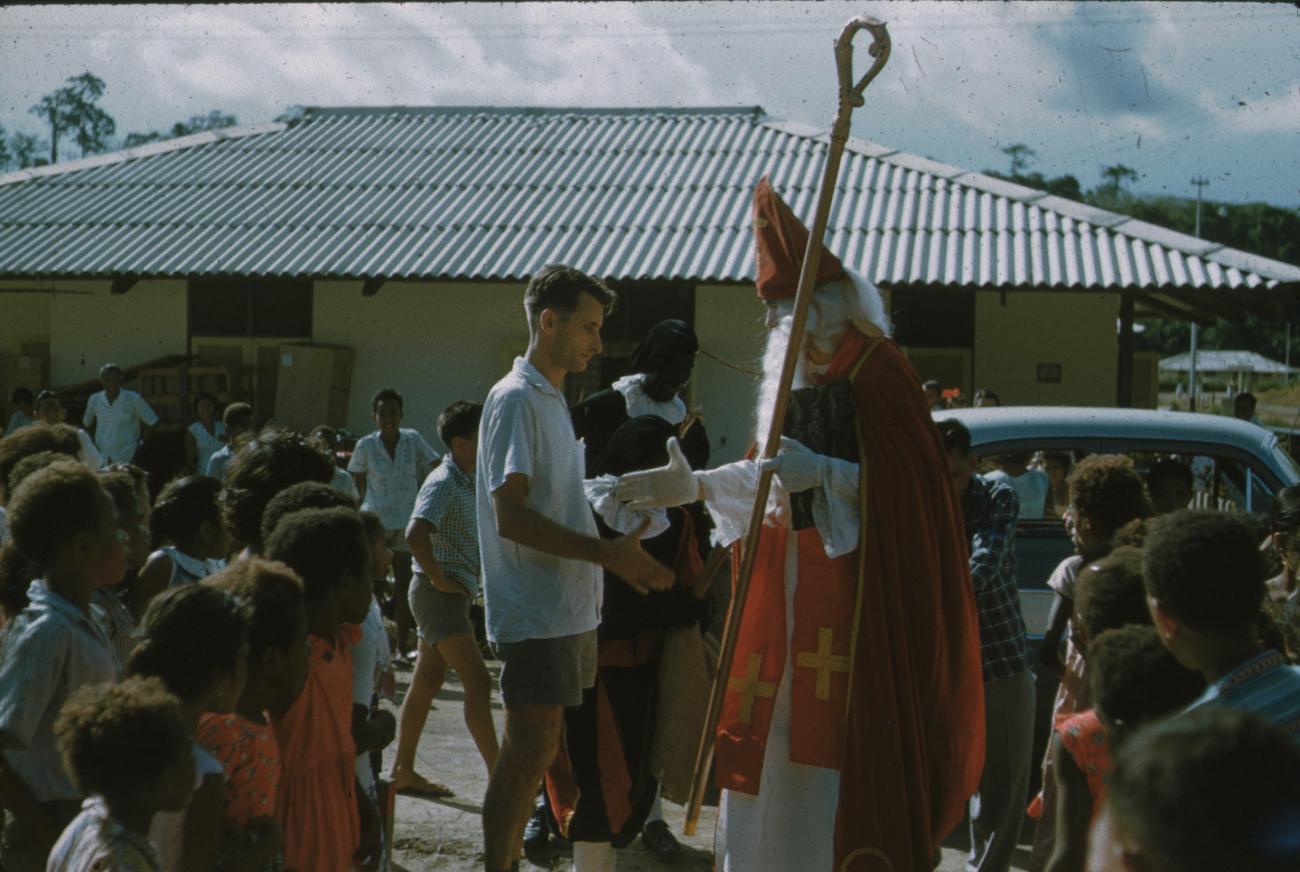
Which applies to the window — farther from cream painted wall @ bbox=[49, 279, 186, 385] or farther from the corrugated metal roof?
the corrugated metal roof

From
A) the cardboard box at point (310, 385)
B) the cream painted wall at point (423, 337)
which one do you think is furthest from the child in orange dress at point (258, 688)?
the cardboard box at point (310, 385)

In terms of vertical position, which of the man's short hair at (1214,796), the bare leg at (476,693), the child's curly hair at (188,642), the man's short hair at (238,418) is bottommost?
the bare leg at (476,693)

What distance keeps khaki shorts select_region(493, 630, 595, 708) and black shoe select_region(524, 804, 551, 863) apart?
1.59m

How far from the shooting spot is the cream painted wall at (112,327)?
53.2 feet

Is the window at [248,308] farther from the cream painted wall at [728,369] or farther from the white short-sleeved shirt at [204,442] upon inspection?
the cream painted wall at [728,369]

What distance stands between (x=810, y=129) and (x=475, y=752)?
12400 millimetres

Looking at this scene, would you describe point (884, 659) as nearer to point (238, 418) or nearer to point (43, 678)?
point (43, 678)

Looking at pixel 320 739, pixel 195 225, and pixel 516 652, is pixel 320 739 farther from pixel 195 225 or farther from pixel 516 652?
pixel 195 225

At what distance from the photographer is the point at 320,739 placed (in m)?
3.39

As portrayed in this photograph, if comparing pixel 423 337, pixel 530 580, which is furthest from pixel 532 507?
pixel 423 337

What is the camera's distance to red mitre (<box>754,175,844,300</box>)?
4.31 metres

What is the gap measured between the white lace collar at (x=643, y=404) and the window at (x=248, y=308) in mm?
11195

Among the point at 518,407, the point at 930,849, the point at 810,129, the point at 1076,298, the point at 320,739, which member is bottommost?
the point at 930,849

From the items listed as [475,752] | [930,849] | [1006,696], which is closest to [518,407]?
[930,849]
